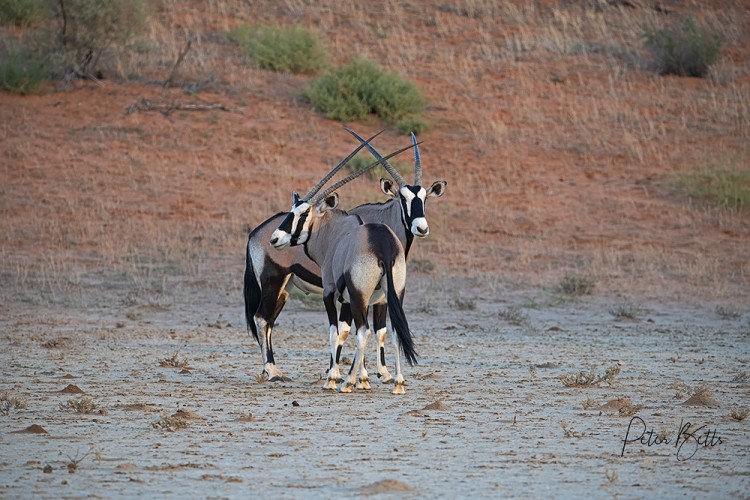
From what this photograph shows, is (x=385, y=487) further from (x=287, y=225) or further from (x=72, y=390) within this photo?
(x=287, y=225)

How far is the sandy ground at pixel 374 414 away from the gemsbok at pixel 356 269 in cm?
39

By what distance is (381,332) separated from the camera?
353 inches

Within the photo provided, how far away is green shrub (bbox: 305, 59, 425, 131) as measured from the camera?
23.0m

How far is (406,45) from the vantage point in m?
28.0

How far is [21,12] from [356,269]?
1987 centimetres

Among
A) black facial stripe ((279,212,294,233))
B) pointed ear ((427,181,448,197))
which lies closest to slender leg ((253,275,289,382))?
black facial stripe ((279,212,294,233))

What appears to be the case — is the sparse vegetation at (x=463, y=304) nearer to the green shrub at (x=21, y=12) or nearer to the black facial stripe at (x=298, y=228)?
the black facial stripe at (x=298, y=228)

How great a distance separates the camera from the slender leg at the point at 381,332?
9.00 metres

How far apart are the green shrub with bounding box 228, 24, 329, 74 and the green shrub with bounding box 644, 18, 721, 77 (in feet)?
26.6

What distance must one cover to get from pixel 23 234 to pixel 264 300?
29.0 feet

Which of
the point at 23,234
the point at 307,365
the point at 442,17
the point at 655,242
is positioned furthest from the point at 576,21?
the point at 307,365

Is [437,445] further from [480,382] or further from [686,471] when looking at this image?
[480,382]

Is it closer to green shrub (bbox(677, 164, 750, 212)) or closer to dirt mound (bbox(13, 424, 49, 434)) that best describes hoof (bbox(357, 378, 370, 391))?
dirt mound (bbox(13, 424, 49, 434))

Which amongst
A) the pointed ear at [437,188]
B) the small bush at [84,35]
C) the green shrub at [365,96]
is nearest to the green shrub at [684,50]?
the green shrub at [365,96]
